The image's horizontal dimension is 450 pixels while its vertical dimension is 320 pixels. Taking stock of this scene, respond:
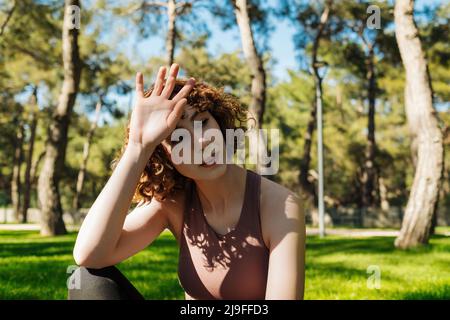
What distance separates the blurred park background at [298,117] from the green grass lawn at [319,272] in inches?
1.1

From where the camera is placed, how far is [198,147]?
82.0 inches

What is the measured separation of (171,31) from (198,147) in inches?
677

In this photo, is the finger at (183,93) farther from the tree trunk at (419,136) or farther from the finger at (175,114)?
the tree trunk at (419,136)

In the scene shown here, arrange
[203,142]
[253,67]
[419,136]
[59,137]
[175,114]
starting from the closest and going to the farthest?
[175,114]
[203,142]
[419,136]
[253,67]
[59,137]

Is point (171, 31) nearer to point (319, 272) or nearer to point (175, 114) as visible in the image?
point (319, 272)

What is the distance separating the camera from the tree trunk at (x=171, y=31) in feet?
60.5

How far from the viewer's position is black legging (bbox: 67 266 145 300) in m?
2.12

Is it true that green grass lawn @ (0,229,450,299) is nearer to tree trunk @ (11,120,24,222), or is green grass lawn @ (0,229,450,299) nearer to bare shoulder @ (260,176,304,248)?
bare shoulder @ (260,176,304,248)

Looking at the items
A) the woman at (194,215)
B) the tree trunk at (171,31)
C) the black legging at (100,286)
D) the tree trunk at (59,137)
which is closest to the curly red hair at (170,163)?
the woman at (194,215)

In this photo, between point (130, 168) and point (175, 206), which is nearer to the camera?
point (130, 168)

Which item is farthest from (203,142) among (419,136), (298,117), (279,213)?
(298,117)

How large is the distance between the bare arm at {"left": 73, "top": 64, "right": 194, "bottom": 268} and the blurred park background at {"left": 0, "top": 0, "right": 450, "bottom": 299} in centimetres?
71
